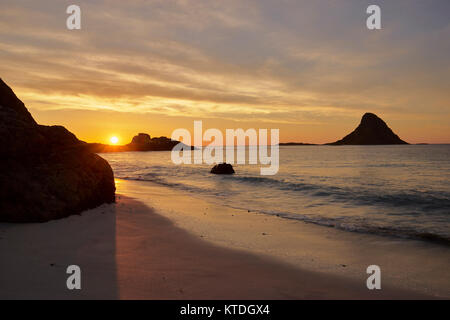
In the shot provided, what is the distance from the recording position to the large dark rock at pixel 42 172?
26.7ft

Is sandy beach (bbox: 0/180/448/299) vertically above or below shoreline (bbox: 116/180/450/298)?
above

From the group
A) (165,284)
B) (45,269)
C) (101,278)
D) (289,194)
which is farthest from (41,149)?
(289,194)

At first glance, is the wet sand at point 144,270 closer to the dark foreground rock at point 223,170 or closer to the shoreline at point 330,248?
the shoreline at point 330,248

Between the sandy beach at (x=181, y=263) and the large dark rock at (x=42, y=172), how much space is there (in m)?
0.57

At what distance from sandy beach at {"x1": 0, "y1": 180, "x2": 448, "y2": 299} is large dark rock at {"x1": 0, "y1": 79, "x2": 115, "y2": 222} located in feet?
1.87

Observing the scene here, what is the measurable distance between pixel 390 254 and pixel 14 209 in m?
11.0

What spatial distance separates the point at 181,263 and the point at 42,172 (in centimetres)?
618

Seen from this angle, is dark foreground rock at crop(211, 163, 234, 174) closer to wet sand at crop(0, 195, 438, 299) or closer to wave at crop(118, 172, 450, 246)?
wave at crop(118, 172, 450, 246)

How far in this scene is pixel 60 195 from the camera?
908cm

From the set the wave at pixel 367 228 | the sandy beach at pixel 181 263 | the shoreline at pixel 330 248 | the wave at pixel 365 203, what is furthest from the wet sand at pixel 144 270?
the wave at pixel 365 203

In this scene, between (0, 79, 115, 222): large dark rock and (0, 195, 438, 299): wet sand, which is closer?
(0, 195, 438, 299): wet sand

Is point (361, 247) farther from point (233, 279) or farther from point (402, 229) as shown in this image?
point (233, 279)

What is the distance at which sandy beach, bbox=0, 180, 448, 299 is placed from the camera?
4.66 meters

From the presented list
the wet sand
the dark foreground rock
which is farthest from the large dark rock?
the dark foreground rock
